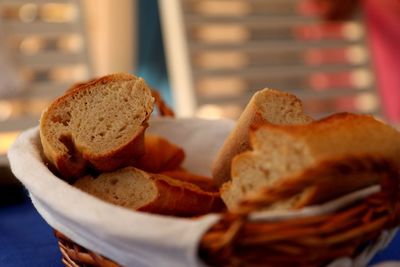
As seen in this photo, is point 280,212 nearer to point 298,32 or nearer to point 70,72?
point 70,72

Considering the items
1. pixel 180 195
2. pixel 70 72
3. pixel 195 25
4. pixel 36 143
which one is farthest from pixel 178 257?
pixel 195 25

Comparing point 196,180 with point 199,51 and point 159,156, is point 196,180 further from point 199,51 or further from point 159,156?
point 199,51

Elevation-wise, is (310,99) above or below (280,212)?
below

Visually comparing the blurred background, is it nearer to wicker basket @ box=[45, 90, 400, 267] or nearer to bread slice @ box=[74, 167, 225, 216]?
bread slice @ box=[74, 167, 225, 216]

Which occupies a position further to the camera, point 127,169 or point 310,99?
point 310,99

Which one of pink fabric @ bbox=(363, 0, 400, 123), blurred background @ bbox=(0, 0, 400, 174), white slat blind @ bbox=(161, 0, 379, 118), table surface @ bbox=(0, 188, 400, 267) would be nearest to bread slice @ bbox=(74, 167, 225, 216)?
table surface @ bbox=(0, 188, 400, 267)

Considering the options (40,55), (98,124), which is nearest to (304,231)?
(98,124)
